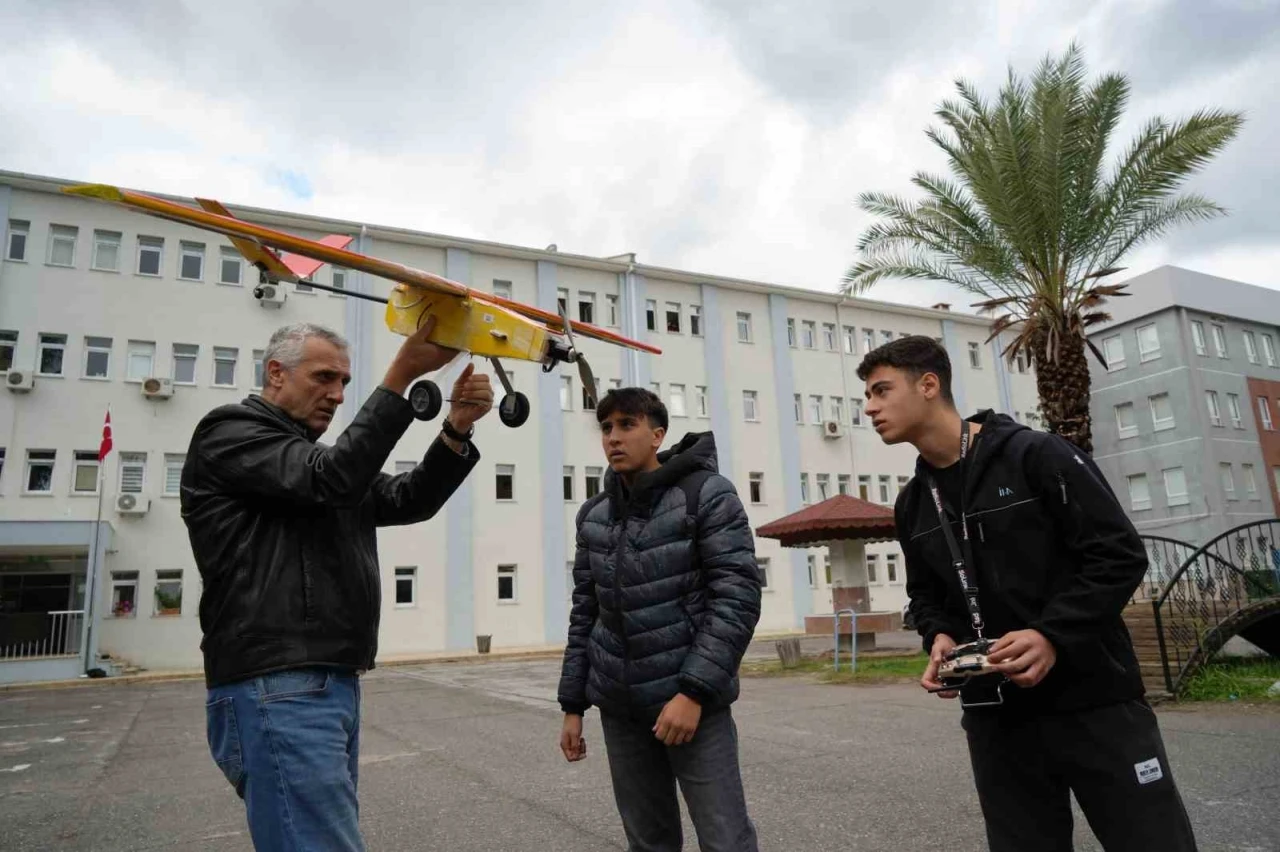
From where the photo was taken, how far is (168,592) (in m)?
24.8

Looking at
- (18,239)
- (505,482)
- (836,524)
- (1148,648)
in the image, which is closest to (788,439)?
(505,482)

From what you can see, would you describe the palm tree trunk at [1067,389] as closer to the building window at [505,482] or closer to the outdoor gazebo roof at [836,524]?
the outdoor gazebo roof at [836,524]

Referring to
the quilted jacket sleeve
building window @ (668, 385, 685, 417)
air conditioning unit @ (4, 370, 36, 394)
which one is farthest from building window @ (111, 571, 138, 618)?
the quilted jacket sleeve

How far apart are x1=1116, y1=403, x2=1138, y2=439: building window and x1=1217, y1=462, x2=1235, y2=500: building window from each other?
12.0 ft

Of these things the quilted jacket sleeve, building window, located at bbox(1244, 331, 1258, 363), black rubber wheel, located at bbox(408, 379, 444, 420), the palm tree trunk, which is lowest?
the quilted jacket sleeve

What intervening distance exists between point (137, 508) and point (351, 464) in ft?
86.7

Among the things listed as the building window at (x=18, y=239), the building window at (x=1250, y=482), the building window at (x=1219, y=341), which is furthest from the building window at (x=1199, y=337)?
the building window at (x=18, y=239)

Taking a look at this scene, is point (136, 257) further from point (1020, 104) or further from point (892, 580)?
point (892, 580)

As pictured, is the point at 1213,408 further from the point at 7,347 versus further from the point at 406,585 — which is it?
the point at 7,347

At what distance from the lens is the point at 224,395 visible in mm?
26688

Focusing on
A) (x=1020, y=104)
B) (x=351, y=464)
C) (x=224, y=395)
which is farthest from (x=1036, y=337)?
(x=224, y=395)

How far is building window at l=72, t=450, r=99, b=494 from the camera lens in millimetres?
24625

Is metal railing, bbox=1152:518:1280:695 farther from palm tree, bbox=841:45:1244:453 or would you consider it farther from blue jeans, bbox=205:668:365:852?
blue jeans, bbox=205:668:365:852

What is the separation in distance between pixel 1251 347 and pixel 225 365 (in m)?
44.4
